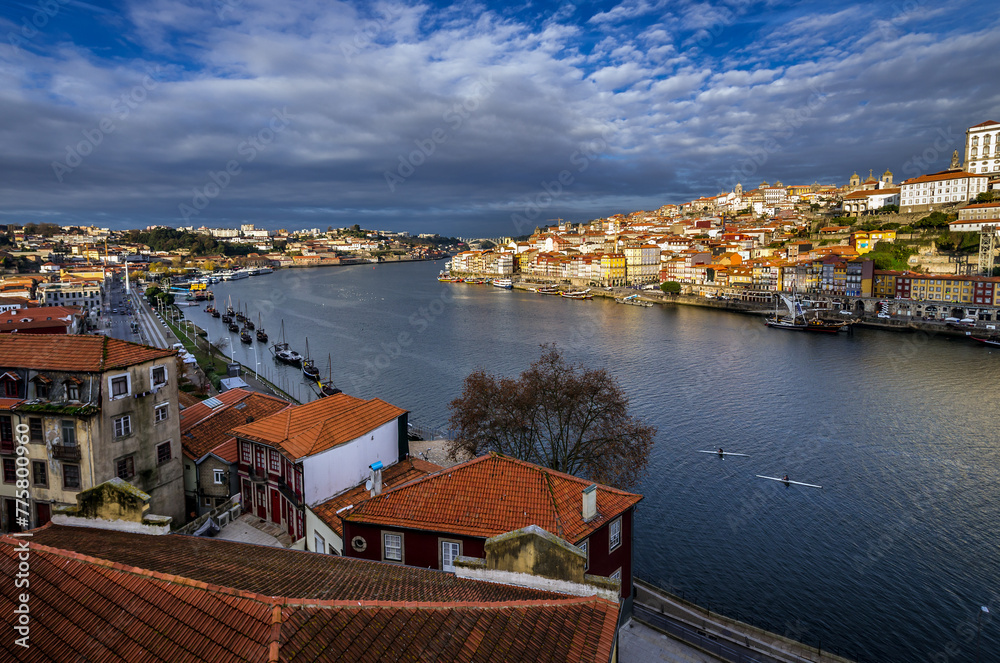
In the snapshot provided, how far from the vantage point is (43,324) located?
20359 millimetres

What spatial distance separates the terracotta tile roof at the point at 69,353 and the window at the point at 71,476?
141 centimetres

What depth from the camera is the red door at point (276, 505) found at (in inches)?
329

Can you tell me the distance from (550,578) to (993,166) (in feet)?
227

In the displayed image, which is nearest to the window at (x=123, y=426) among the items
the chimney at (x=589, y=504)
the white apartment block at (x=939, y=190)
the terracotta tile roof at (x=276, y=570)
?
the terracotta tile roof at (x=276, y=570)

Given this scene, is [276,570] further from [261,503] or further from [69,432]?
[69,432]

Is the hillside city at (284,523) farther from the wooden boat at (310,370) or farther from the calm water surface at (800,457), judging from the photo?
the calm water surface at (800,457)

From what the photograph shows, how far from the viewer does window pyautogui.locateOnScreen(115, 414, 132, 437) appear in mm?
8398

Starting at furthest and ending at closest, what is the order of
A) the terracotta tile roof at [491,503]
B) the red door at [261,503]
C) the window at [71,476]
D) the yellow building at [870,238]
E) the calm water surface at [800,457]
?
the yellow building at [870,238] < the calm water surface at [800,457] < the red door at [261,503] < the window at [71,476] < the terracotta tile roof at [491,503]

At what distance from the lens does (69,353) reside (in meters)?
8.38

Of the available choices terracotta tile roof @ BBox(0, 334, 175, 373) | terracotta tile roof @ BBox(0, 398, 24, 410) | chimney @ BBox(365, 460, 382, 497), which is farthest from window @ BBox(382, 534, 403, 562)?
terracotta tile roof @ BBox(0, 398, 24, 410)

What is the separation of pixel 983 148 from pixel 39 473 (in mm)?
71181

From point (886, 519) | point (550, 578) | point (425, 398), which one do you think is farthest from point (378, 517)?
point (425, 398)

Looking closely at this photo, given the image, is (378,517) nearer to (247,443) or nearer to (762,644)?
(247,443)

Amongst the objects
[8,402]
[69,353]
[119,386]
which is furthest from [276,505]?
[8,402]
